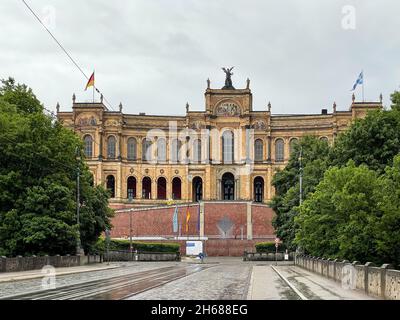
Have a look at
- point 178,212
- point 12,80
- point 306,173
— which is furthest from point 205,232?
point 12,80

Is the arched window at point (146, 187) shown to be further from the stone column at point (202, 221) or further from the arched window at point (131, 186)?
the stone column at point (202, 221)

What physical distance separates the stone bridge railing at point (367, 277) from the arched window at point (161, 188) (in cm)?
8225

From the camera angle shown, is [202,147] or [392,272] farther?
[202,147]

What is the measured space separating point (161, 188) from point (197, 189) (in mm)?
6422

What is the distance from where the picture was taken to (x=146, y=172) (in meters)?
118

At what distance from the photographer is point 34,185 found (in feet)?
173

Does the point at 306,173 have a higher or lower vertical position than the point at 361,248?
higher

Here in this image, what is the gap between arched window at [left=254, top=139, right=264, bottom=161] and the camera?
389 feet

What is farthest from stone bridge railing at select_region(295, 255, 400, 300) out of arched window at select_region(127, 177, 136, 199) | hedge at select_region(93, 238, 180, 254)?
arched window at select_region(127, 177, 136, 199)

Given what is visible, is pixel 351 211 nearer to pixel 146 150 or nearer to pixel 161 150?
pixel 161 150

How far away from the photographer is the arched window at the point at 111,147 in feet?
384

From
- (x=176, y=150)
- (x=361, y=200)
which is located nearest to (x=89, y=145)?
(x=176, y=150)
